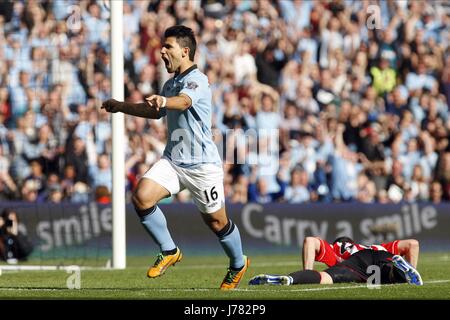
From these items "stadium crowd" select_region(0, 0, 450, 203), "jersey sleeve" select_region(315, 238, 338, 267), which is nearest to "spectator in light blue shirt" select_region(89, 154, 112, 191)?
"stadium crowd" select_region(0, 0, 450, 203)

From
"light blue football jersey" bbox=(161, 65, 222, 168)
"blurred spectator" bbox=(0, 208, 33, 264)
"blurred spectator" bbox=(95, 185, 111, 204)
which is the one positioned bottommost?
"blurred spectator" bbox=(0, 208, 33, 264)

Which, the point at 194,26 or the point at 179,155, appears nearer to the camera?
the point at 179,155

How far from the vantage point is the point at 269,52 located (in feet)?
82.2

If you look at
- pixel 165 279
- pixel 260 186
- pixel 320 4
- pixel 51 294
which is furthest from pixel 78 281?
pixel 320 4

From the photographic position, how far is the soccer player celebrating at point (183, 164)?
12.7m

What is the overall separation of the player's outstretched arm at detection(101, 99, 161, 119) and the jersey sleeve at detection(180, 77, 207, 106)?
398 millimetres

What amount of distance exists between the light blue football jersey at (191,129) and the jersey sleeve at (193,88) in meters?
0.01

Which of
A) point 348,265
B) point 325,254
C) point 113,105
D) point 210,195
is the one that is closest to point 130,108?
point 113,105

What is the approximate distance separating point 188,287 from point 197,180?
4.94 feet

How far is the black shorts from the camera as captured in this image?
43.6 ft

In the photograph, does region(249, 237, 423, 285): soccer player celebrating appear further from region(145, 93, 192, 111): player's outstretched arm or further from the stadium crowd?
the stadium crowd

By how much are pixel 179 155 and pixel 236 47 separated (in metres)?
12.1

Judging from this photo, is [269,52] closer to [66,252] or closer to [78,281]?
[66,252]

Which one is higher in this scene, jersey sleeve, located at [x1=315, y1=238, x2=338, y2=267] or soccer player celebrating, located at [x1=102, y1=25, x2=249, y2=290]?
soccer player celebrating, located at [x1=102, y1=25, x2=249, y2=290]
